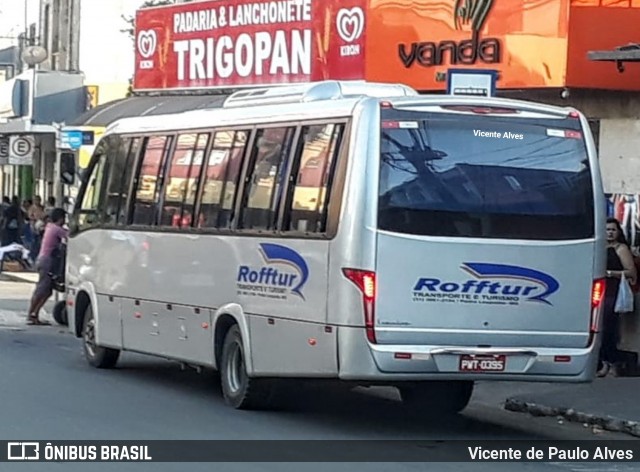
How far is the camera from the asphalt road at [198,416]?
462 inches

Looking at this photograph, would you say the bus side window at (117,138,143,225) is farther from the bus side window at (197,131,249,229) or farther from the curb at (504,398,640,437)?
the curb at (504,398,640,437)

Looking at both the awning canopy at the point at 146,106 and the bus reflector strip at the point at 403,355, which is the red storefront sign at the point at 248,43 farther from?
the bus reflector strip at the point at 403,355

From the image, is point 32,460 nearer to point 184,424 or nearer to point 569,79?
point 184,424

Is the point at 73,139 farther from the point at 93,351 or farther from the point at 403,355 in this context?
the point at 403,355

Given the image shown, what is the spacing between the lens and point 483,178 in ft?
41.3

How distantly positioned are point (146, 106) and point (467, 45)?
10.6 m

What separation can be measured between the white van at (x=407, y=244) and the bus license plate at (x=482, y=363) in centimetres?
1

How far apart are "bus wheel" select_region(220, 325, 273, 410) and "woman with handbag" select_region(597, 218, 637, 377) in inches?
184

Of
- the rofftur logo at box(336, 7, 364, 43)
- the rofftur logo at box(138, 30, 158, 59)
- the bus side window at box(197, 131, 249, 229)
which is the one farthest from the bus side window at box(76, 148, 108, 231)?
the rofftur logo at box(138, 30, 158, 59)

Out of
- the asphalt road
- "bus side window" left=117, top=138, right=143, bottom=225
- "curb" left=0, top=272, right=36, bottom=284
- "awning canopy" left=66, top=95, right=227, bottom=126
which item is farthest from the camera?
"curb" left=0, top=272, right=36, bottom=284

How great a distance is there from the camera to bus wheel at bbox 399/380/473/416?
1434 centimetres

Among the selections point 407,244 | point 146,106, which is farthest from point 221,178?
point 146,106

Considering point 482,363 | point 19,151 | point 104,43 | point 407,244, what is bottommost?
point 482,363

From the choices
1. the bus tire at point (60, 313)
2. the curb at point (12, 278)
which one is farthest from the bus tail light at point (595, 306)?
the curb at point (12, 278)
